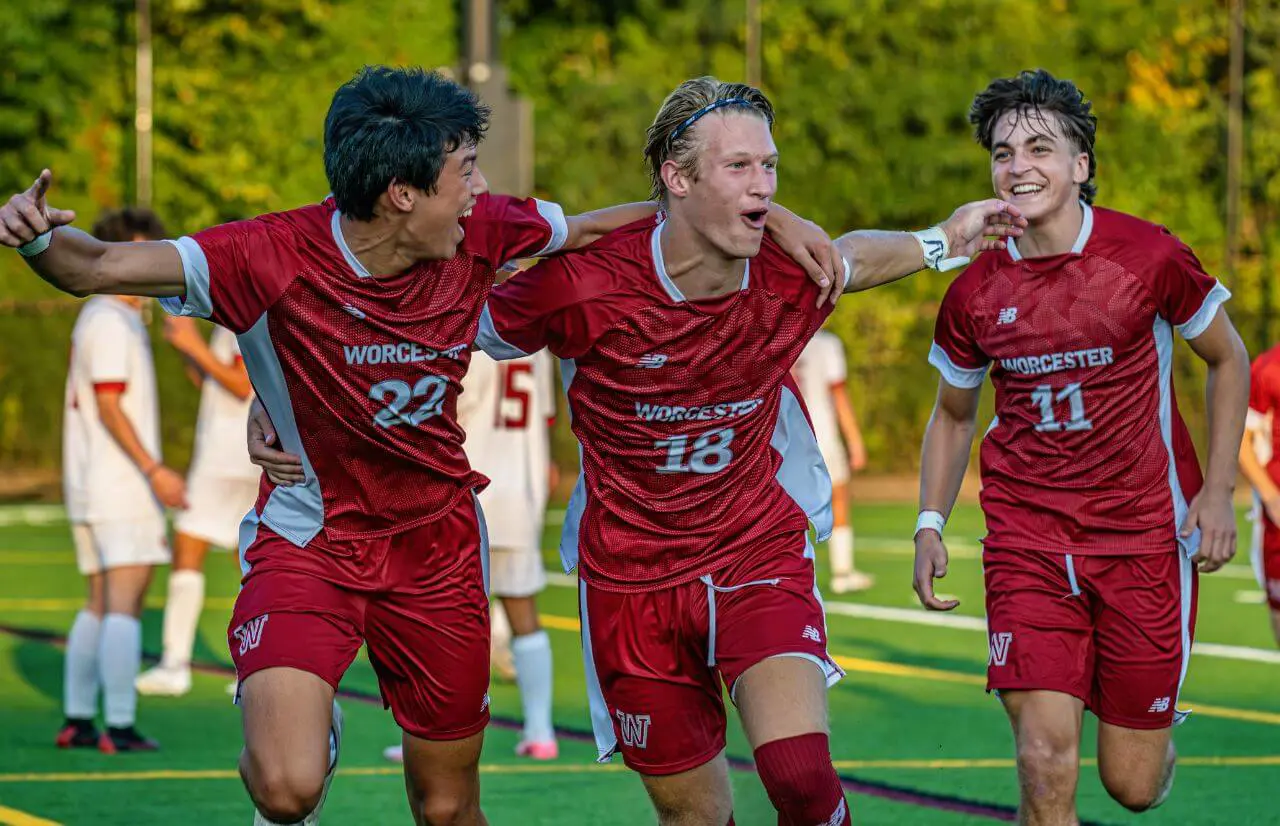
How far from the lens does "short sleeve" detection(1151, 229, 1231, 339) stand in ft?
22.1

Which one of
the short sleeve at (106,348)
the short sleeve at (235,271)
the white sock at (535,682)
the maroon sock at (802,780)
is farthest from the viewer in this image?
the short sleeve at (106,348)

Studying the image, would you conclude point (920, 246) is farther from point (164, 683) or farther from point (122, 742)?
point (164, 683)

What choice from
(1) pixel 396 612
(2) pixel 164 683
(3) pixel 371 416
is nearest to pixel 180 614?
(2) pixel 164 683

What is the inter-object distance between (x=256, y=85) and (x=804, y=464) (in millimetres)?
29310

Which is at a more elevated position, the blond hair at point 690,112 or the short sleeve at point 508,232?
the blond hair at point 690,112

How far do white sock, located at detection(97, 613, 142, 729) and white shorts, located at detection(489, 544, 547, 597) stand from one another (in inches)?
67.0

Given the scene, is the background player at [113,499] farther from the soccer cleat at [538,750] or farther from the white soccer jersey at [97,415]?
the soccer cleat at [538,750]

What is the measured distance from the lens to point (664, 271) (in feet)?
20.0

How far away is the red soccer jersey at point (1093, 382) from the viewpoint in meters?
6.72

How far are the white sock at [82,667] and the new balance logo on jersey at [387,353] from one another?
14.8 feet

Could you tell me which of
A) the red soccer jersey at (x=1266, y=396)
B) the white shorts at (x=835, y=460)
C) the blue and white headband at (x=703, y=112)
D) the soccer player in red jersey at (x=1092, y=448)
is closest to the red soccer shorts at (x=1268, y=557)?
the red soccer jersey at (x=1266, y=396)

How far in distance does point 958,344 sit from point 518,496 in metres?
3.94

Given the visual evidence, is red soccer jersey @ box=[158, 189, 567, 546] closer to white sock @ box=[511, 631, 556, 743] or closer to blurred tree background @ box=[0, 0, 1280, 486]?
white sock @ box=[511, 631, 556, 743]

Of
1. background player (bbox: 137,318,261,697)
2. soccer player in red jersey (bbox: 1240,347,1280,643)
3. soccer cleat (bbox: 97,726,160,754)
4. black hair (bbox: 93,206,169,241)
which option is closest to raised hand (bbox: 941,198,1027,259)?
soccer player in red jersey (bbox: 1240,347,1280,643)
